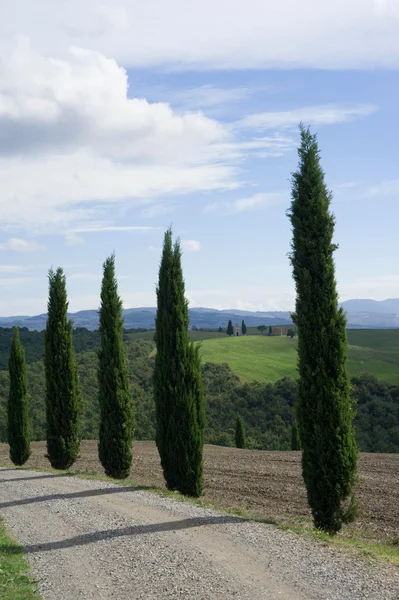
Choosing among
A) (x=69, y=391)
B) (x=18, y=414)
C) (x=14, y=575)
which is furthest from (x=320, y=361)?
(x=18, y=414)

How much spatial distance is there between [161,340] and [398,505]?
31.1 feet

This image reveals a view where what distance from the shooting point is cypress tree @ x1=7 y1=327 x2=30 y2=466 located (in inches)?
1148

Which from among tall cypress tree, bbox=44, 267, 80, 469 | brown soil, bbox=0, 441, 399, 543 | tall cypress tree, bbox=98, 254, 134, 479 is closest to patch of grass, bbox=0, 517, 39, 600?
brown soil, bbox=0, 441, 399, 543

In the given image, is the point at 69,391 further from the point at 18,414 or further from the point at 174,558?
the point at 174,558

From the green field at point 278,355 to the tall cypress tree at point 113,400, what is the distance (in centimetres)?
4706

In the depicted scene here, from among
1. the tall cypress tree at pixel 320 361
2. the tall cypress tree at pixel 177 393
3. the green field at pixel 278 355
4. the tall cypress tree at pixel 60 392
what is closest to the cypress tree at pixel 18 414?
the tall cypress tree at pixel 60 392

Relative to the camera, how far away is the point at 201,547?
1187cm

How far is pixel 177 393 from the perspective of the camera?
62.8 feet

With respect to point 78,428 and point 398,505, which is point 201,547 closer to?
point 398,505

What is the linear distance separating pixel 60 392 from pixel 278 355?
6660 centimetres

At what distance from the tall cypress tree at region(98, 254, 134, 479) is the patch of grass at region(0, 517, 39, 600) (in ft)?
30.3

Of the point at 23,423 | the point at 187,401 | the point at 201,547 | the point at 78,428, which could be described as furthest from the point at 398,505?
the point at 23,423

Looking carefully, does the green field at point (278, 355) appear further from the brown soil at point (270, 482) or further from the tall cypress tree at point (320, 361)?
the tall cypress tree at point (320, 361)

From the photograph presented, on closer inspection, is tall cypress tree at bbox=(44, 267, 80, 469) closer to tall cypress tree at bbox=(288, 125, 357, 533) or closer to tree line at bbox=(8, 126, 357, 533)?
tree line at bbox=(8, 126, 357, 533)
